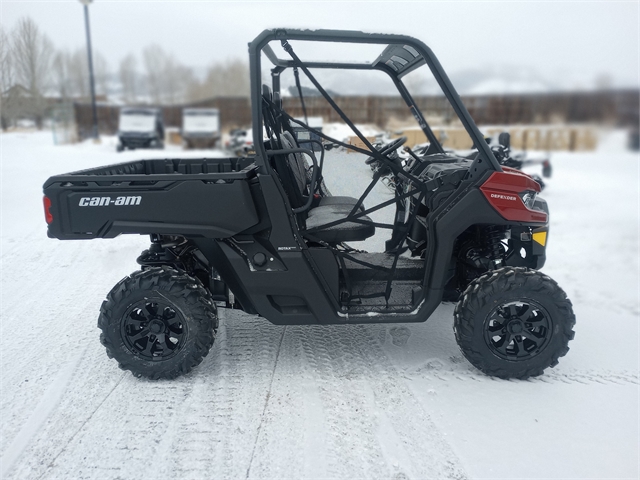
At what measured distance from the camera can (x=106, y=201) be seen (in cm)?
290

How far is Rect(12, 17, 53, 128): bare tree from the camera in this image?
6329mm

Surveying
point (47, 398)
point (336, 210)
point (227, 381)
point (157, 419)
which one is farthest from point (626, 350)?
point (47, 398)

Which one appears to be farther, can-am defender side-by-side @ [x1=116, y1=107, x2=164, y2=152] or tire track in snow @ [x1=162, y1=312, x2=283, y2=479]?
can-am defender side-by-side @ [x1=116, y1=107, x2=164, y2=152]

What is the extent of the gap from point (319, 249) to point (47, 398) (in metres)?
1.77

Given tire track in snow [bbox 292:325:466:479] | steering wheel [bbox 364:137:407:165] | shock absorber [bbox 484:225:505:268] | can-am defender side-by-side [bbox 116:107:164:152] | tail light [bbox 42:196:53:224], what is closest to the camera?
tire track in snow [bbox 292:325:466:479]

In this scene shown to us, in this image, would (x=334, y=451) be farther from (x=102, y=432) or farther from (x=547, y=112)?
(x=547, y=112)

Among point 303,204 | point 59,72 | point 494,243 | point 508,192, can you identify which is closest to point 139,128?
point 59,72

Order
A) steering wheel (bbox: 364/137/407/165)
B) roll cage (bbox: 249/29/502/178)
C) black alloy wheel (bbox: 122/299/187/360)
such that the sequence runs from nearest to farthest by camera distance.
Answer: roll cage (bbox: 249/29/502/178) → black alloy wheel (bbox: 122/299/187/360) → steering wheel (bbox: 364/137/407/165)

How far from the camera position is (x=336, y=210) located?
348 cm

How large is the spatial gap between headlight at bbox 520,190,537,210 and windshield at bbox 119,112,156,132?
18661mm

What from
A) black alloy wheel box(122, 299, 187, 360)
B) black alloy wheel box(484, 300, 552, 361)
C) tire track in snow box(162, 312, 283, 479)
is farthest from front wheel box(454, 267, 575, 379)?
black alloy wheel box(122, 299, 187, 360)

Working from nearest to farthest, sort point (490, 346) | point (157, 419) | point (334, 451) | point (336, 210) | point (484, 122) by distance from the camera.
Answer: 1. point (334, 451)
2. point (157, 419)
3. point (490, 346)
4. point (336, 210)
5. point (484, 122)

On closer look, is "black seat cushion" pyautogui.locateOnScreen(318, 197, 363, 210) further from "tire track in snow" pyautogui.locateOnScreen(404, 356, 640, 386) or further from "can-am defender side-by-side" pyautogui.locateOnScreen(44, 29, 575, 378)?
"tire track in snow" pyautogui.locateOnScreen(404, 356, 640, 386)

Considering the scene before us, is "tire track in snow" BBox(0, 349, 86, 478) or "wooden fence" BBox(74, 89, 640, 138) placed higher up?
"wooden fence" BBox(74, 89, 640, 138)
